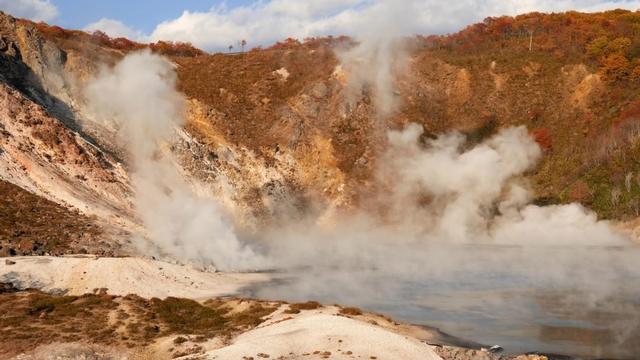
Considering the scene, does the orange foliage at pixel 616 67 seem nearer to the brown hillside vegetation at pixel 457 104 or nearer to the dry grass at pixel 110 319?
the brown hillside vegetation at pixel 457 104

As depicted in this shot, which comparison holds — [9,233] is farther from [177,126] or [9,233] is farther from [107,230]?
[177,126]

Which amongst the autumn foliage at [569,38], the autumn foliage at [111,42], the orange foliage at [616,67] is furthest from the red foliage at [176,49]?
the orange foliage at [616,67]

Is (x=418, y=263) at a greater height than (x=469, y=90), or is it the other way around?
(x=469, y=90)

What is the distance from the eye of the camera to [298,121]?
95.6m

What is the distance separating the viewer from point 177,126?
8631 centimetres

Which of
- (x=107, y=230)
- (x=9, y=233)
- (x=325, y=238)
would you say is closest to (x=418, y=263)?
(x=325, y=238)

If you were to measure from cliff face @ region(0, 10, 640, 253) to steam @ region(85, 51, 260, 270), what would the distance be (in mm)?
1866

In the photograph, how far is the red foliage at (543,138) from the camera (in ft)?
308

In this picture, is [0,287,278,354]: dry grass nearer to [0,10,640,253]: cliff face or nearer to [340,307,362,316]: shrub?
[340,307,362,316]: shrub

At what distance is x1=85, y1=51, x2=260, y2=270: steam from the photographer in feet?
208

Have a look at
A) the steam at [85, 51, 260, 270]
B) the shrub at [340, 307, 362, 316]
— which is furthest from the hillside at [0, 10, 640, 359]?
the steam at [85, 51, 260, 270]

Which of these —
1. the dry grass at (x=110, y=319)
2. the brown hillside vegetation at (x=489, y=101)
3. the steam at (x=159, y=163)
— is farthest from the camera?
the brown hillside vegetation at (x=489, y=101)

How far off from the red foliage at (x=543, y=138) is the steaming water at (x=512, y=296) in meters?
25.5

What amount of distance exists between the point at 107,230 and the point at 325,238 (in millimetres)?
28016
